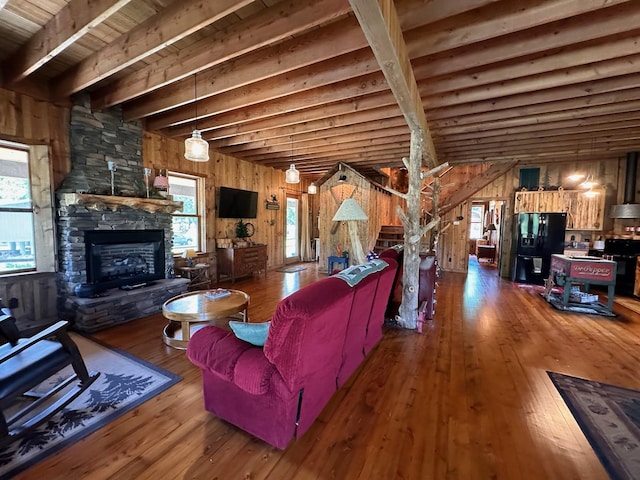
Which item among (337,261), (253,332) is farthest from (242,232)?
(253,332)

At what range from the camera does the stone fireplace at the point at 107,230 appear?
3480 mm

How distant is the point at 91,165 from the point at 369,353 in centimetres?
437

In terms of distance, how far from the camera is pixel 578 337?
3328 millimetres

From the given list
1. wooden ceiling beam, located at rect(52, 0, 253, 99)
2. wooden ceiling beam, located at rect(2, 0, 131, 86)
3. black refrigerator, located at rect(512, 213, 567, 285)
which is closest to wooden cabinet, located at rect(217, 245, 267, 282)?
wooden ceiling beam, located at rect(52, 0, 253, 99)

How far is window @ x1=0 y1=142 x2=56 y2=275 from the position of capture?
3244mm

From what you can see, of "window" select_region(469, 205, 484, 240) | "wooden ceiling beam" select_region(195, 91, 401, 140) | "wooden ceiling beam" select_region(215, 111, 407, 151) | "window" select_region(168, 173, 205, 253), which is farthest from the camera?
"window" select_region(469, 205, 484, 240)

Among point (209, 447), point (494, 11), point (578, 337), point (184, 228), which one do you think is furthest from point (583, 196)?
point (184, 228)

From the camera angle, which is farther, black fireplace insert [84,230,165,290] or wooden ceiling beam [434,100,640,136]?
black fireplace insert [84,230,165,290]

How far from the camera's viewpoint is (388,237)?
8.10 metres

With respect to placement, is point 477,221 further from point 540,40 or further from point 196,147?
point 196,147

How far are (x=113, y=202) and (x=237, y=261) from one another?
2.64 m

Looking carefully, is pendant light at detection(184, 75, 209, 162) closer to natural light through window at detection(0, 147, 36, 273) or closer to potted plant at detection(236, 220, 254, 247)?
natural light through window at detection(0, 147, 36, 273)

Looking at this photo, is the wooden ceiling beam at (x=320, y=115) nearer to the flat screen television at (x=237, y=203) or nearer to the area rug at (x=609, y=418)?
the flat screen television at (x=237, y=203)

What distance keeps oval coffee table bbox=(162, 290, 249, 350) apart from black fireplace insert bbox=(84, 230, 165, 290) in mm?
1222
